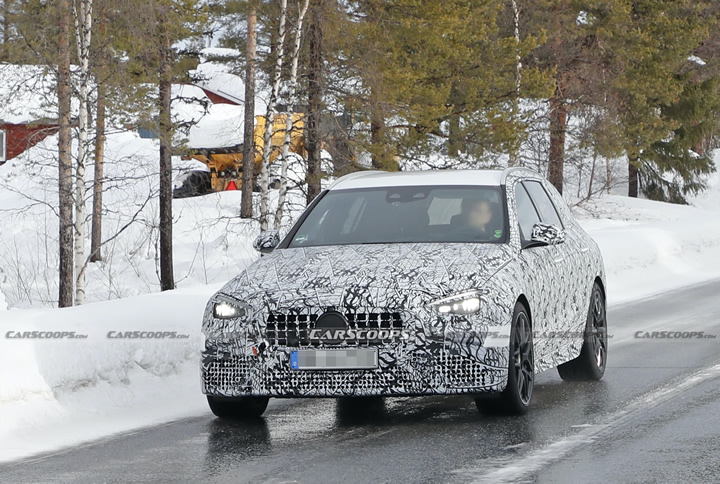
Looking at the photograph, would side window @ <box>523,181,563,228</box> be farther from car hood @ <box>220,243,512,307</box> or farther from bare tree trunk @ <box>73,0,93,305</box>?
bare tree trunk @ <box>73,0,93,305</box>

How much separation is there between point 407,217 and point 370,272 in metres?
1.25

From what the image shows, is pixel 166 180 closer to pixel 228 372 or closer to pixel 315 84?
pixel 315 84

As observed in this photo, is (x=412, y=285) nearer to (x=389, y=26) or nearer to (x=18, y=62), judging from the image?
(x=18, y=62)

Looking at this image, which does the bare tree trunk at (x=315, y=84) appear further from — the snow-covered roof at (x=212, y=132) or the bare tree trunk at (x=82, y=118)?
the snow-covered roof at (x=212, y=132)

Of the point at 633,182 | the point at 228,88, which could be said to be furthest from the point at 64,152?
the point at 228,88

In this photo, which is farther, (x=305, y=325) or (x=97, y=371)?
(x=97, y=371)

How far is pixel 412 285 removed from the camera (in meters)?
7.11

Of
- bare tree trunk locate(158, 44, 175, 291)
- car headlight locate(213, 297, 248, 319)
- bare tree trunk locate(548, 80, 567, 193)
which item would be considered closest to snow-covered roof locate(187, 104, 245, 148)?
bare tree trunk locate(548, 80, 567, 193)

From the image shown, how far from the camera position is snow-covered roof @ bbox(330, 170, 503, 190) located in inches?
345

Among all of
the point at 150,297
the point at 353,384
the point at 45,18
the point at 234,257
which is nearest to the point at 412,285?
the point at 353,384

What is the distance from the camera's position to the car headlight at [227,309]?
7.18 m

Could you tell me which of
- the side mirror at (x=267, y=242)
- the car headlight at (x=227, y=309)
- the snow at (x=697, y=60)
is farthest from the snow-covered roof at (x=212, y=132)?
the car headlight at (x=227, y=309)

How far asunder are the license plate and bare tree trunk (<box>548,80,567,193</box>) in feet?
105

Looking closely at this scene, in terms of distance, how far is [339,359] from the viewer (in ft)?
22.8
